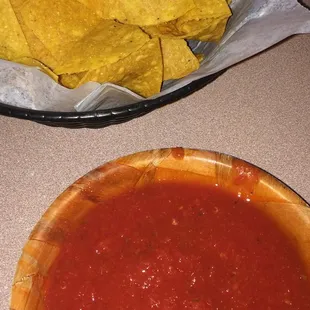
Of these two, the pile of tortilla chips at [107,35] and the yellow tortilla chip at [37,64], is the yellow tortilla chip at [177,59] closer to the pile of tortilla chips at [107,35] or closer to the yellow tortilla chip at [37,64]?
the pile of tortilla chips at [107,35]

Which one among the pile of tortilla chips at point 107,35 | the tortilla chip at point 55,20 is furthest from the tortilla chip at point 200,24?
the tortilla chip at point 55,20

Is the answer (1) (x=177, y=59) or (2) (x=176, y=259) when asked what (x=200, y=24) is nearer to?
(1) (x=177, y=59)

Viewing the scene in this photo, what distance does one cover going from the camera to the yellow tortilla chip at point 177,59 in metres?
1.21

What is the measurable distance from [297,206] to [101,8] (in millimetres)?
547

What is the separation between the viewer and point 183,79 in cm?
120

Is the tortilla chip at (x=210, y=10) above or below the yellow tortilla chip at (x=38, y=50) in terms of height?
above

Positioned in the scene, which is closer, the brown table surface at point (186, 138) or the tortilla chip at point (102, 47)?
the tortilla chip at point (102, 47)

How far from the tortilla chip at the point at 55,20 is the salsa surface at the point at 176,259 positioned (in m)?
0.34

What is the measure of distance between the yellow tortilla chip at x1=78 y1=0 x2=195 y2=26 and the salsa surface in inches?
13.3

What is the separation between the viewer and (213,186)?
119 cm

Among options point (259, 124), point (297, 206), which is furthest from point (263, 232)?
point (259, 124)

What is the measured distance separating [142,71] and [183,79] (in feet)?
0.28

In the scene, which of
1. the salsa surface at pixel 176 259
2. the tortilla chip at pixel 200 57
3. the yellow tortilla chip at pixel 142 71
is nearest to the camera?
the salsa surface at pixel 176 259

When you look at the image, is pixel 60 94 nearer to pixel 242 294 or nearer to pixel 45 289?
pixel 45 289
